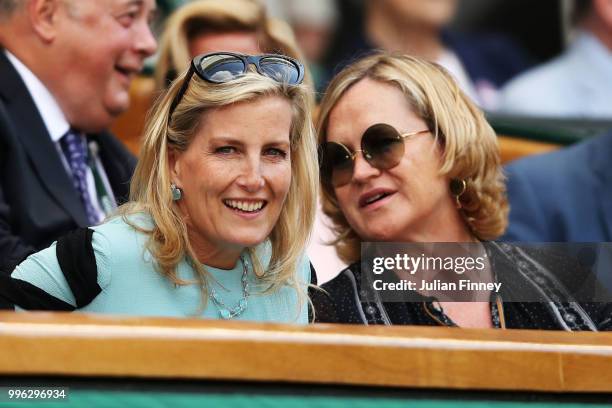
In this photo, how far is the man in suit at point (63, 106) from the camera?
93.9 inches

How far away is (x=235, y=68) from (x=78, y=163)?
0.83m

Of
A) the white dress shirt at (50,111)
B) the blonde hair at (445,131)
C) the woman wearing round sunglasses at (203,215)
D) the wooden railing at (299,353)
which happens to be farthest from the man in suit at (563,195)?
the wooden railing at (299,353)

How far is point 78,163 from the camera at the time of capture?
8.50ft

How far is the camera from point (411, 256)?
2.12m

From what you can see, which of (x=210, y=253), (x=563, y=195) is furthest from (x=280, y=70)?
(x=563, y=195)

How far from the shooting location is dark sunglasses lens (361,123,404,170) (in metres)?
2.13

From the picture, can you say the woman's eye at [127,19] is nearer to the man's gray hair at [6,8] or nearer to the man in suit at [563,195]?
the man's gray hair at [6,8]

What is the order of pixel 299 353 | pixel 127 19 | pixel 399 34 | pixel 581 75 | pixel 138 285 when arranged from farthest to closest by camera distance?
pixel 399 34 → pixel 581 75 → pixel 127 19 → pixel 138 285 → pixel 299 353

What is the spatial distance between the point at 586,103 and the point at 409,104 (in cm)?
212

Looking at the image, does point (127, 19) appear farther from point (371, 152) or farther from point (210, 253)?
point (210, 253)

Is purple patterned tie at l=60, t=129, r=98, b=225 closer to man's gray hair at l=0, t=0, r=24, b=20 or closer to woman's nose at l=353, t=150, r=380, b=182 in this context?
man's gray hair at l=0, t=0, r=24, b=20

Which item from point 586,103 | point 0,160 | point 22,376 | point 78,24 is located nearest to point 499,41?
point 586,103

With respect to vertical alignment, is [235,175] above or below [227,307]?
above

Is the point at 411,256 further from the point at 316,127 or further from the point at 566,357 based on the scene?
the point at 566,357
